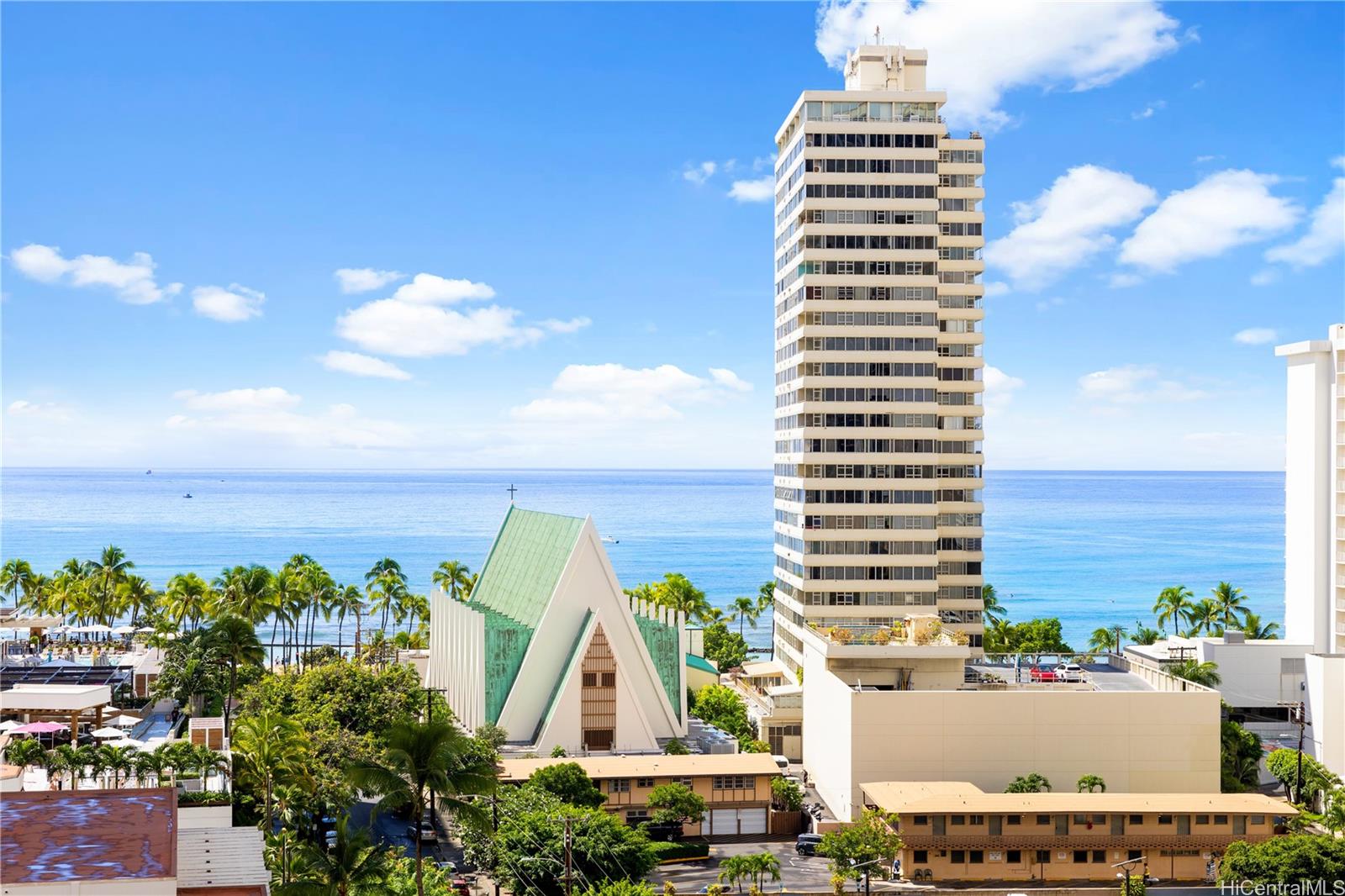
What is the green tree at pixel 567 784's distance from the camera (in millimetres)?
45219

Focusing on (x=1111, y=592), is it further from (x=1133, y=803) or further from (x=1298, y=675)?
(x=1133, y=803)

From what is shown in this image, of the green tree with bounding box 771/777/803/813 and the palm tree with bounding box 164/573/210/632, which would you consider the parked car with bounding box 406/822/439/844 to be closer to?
the green tree with bounding box 771/777/803/813

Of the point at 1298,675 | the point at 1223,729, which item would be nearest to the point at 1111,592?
the point at 1298,675

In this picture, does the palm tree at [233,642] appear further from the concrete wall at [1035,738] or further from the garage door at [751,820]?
the concrete wall at [1035,738]

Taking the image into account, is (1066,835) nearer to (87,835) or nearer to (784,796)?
(784,796)

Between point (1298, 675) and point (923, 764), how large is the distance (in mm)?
→ 25026

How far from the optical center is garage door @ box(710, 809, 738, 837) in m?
49.4

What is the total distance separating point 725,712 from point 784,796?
12.5 m

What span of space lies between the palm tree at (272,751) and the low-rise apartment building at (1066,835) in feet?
69.9

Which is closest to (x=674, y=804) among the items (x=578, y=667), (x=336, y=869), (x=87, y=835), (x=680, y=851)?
(x=680, y=851)

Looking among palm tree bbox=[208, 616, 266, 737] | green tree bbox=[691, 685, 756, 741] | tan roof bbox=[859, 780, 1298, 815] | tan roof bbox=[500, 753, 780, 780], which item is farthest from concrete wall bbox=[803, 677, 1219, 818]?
palm tree bbox=[208, 616, 266, 737]

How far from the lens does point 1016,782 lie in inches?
1924

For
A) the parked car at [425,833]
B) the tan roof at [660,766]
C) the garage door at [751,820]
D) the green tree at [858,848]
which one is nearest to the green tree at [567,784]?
the tan roof at [660,766]

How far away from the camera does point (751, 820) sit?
49.7 m
